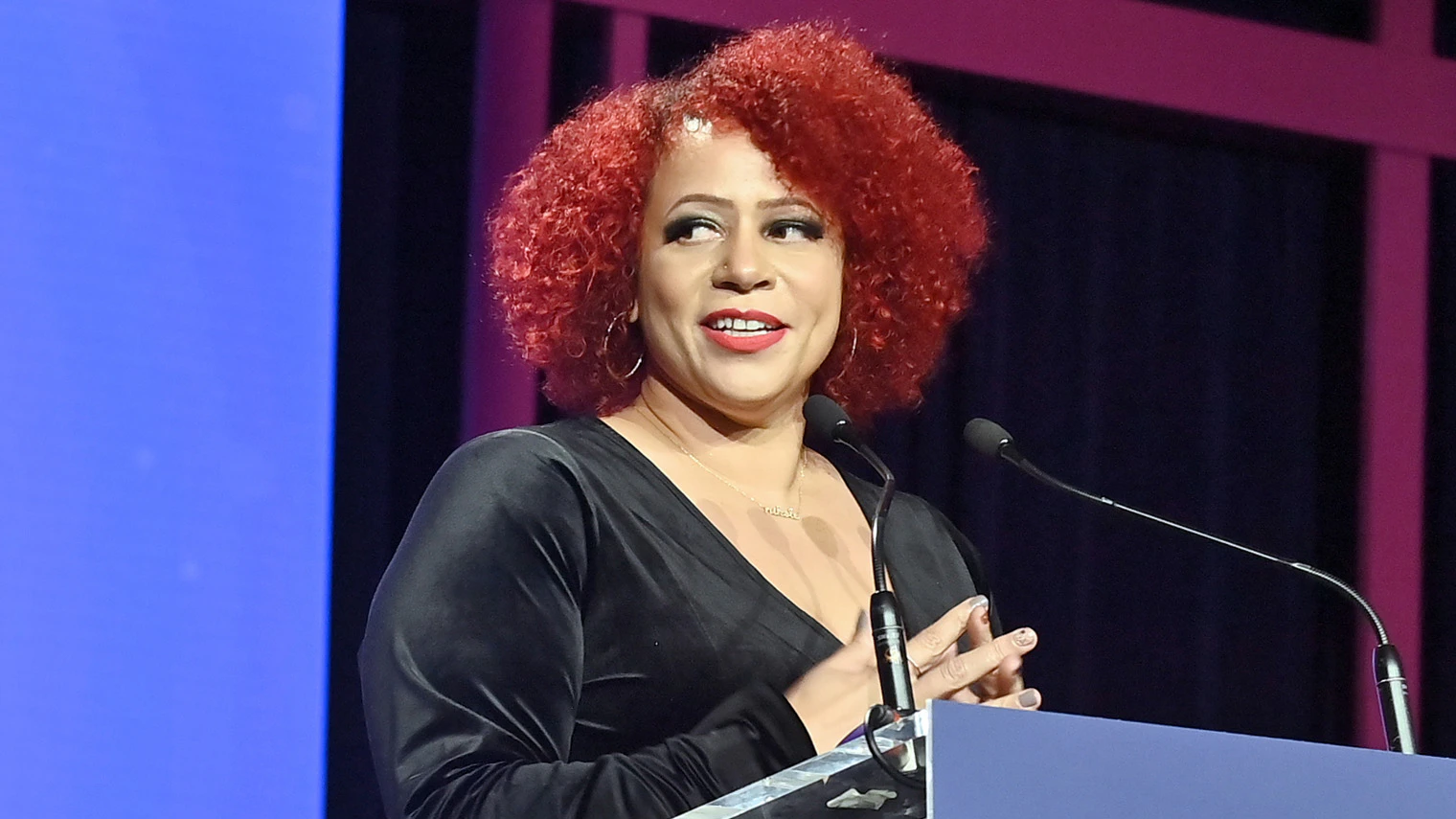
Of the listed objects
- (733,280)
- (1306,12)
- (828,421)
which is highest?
(1306,12)

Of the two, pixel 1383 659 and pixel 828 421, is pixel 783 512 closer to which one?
pixel 828 421

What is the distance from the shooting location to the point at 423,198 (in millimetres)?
2881

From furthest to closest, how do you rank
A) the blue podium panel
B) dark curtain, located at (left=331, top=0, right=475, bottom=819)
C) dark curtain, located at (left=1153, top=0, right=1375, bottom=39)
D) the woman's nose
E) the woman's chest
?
dark curtain, located at (left=1153, top=0, right=1375, bottom=39), dark curtain, located at (left=331, top=0, right=475, bottom=819), the woman's nose, the woman's chest, the blue podium panel

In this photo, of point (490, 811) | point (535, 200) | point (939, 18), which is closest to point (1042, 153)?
point (939, 18)

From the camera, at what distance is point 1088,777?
46.4 inches

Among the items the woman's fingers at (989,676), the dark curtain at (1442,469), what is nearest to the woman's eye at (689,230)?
the woman's fingers at (989,676)

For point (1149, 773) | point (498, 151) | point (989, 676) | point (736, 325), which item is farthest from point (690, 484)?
point (498, 151)

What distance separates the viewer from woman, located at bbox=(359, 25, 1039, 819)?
1.62 meters

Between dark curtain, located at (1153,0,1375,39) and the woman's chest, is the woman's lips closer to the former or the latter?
the woman's chest

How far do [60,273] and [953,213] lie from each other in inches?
39.5

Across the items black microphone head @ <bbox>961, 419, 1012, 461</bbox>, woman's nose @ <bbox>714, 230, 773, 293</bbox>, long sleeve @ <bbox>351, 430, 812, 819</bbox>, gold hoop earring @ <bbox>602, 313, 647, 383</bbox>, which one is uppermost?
woman's nose @ <bbox>714, 230, 773, 293</bbox>

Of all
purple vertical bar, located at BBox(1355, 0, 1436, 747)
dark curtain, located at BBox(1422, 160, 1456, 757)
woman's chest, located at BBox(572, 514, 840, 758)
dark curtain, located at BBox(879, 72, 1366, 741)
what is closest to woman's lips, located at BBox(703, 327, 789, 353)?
woman's chest, located at BBox(572, 514, 840, 758)

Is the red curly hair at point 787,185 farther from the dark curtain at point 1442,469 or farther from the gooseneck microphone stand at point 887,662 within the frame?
the dark curtain at point 1442,469

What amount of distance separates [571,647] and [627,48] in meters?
1.47
